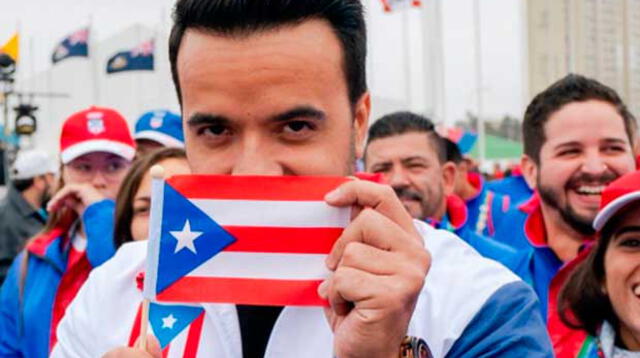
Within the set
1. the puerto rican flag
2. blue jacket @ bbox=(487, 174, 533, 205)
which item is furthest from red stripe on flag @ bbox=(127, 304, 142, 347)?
blue jacket @ bbox=(487, 174, 533, 205)

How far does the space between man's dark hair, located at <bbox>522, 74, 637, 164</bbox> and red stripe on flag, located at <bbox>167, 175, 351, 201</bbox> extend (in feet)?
7.62

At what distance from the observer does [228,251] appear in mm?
1651

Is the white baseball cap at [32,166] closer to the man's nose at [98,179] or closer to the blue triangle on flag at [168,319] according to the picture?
the man's nose at [98,179]

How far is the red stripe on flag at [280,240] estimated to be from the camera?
159cm

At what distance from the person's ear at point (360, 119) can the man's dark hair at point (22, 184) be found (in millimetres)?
4686

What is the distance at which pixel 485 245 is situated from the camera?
378cm

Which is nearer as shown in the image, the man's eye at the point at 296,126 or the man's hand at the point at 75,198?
the man's eye at the point at 296,126

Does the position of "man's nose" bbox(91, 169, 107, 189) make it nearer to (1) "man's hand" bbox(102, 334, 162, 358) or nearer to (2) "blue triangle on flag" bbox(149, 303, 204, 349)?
(2) "blue triangle on flag" bbox(149, 303, 204, 349)

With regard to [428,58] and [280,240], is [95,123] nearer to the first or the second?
[280,240]

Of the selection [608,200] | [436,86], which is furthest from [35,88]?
[608,200]

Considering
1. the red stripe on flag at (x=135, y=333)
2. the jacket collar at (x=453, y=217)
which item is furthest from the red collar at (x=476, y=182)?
the red stripe on flag at (x=135, y=333)

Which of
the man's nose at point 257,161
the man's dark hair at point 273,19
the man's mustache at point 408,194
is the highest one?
the man's dark hair at point 273,19

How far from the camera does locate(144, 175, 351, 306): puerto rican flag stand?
160cm

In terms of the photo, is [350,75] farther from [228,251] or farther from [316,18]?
[228,251]
